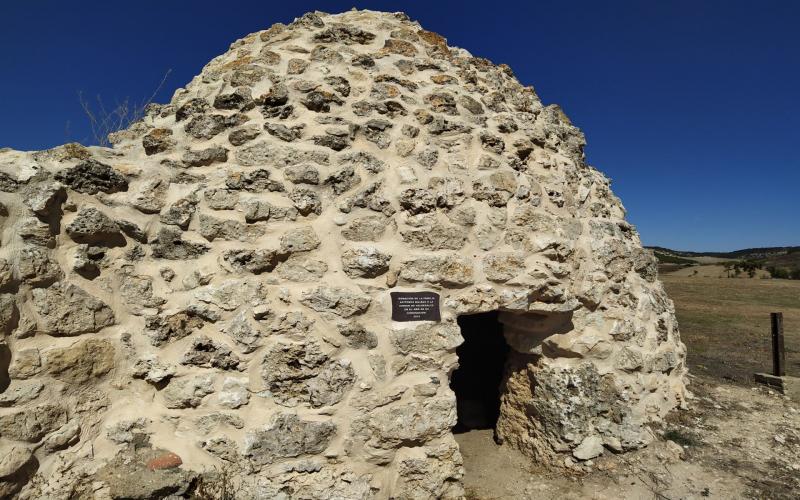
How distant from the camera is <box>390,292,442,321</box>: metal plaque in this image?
11.5ft

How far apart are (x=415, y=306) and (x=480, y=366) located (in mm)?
3372

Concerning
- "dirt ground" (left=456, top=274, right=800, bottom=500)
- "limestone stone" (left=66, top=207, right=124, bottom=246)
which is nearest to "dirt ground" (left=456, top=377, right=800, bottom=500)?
"dirt ground" (left=456, top=274, right=800, bottom=500)

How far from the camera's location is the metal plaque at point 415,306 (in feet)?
11.5

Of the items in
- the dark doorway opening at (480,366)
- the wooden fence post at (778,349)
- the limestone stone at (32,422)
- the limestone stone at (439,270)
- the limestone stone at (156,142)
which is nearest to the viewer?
the limestone stone at (32,422)

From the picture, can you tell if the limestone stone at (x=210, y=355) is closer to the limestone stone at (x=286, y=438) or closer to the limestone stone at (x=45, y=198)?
the limestone stone at (x=286, y=438)

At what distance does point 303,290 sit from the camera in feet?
11.0

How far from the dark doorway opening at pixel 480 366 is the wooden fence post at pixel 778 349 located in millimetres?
3755

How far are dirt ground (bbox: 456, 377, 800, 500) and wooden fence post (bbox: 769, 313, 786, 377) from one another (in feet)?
4.88

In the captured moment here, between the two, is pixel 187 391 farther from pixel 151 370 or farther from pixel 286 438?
pixel 286 438

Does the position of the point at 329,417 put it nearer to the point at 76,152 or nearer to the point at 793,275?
the point at 76,152

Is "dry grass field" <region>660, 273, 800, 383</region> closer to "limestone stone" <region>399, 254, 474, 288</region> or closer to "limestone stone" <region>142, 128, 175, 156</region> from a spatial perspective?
"limestone stone" <region>399, 254, 474, 288</region>

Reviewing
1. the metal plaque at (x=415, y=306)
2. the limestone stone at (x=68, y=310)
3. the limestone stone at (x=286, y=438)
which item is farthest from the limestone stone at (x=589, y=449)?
the limestone stone at (x=68, y=310)

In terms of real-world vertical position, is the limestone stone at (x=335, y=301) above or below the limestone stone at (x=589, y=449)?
above

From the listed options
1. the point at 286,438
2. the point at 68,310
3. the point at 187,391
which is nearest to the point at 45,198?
the point at 68,310
